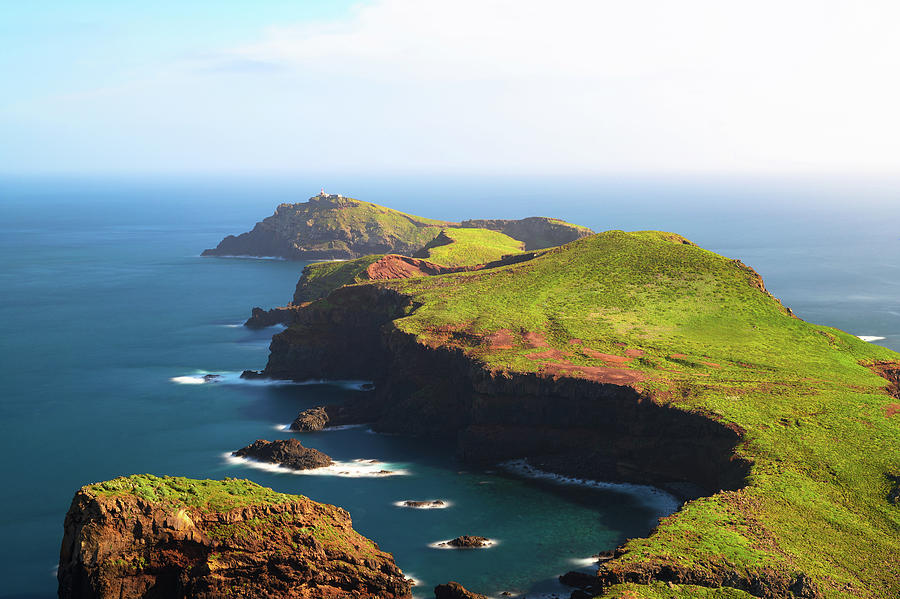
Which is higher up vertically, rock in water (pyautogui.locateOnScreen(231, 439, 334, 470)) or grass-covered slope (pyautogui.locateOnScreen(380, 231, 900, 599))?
grass-covered slope (pyautogui.locateOnScreen(380, 231, 900, 599))

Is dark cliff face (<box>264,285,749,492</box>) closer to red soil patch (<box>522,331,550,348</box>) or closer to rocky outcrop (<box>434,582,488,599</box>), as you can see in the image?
red soil patch (<box>522,331,550,348</box>)

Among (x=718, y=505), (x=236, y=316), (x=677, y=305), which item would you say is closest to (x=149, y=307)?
(x=236, y=316)

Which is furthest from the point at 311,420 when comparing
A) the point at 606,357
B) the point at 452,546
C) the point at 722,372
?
the point at 722,372

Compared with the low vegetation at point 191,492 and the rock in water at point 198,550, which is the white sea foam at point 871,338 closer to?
the rock in water at point 198,550

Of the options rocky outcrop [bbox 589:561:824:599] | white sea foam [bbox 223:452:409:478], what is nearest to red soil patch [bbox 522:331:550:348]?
white sea foam [bbox 223:452:409:478]

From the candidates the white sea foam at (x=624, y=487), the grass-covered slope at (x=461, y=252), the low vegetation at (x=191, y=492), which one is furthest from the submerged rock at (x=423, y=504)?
the grass-covered slope at (x=461, y=252)

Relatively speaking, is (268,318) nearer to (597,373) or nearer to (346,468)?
(346,468)

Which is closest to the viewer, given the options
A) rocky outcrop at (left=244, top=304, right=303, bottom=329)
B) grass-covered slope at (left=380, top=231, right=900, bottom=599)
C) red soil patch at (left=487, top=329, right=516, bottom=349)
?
grass-covered slope at (left=380, top=231, right=900, bottom=599)
